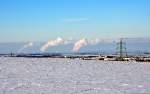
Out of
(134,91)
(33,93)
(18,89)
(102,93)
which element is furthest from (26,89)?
(134,91)

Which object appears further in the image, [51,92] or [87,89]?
[87,89]

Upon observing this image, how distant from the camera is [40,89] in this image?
16.1 meters

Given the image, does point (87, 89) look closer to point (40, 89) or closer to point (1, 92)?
point (40, 89)

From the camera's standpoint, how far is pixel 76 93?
49.0 feet

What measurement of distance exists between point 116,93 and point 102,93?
1.94ft

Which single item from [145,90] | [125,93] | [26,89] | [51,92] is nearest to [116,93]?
[125,93]

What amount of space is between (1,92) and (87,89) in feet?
12.9

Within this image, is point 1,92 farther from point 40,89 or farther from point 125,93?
point 125,93

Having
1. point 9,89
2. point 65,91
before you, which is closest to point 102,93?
point 65,91

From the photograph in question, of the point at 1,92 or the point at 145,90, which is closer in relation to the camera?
the point at 1,92

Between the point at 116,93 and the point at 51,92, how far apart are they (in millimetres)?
2730

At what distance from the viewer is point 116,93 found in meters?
15.1

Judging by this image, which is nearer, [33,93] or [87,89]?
[33,93]

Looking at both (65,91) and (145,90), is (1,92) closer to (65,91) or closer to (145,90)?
(65,91)
